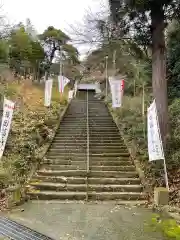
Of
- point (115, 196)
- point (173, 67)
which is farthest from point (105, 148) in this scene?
point (173, 67)

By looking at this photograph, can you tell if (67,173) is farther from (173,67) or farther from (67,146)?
(173,67)

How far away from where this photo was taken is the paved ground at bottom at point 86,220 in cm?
560

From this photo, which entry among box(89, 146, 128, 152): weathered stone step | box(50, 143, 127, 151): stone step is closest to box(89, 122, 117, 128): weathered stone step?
box(50, 143, 127, 151): stone step

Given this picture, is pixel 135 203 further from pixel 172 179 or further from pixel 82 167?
pixel 82 167

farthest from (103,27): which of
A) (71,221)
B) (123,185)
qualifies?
(71,221)

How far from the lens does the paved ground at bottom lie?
18.4 ft

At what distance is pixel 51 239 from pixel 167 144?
16.5 feet

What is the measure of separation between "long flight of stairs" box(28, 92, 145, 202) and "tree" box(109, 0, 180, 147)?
1857 mm

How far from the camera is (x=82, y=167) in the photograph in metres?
9.90

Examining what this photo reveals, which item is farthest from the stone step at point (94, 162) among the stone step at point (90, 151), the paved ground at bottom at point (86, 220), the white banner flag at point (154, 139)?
the paved ground at bottom at point (86, 220)

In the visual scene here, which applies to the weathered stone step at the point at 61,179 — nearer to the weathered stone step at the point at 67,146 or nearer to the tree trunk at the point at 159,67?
the weathered stone step at the point at 67,146

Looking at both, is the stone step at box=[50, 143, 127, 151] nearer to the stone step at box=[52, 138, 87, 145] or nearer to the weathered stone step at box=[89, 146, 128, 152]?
the weathered stone step at box=[89, 146, 128, 152]

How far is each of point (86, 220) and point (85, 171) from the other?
3.06 meters

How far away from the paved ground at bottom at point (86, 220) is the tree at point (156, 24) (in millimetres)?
3066
